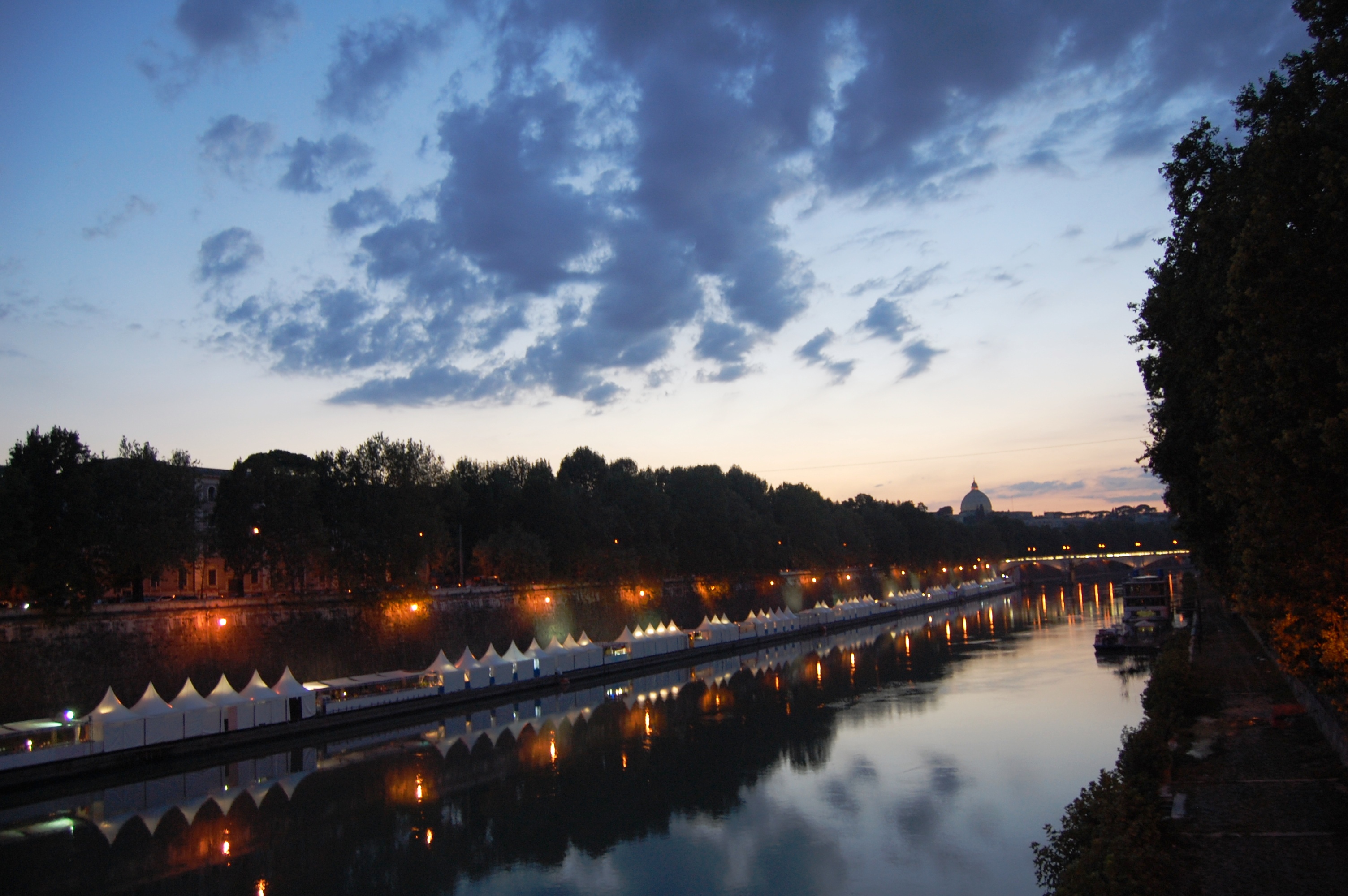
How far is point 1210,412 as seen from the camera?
1884 cm

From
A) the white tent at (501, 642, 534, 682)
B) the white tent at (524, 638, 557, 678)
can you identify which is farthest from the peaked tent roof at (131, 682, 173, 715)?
the white tent at (524, 638, 557, 678)

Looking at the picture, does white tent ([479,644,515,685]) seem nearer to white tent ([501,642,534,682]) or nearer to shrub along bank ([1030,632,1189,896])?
white tent ([501,642,534,682])

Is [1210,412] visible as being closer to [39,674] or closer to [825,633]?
[39,674]

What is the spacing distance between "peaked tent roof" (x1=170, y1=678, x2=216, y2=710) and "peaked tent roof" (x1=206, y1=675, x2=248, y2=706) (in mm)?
307

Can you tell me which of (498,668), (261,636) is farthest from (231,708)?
(498,668)

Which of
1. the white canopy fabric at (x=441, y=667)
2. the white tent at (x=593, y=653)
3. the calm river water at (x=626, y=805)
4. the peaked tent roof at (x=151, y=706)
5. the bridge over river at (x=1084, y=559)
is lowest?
the bridge over river at (x=1084, y=559)

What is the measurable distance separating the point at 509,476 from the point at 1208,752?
6571 cm

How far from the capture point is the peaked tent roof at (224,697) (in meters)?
33.8

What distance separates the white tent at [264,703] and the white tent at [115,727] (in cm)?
424

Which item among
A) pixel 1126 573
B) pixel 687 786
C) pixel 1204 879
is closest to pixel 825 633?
pixel 687 786

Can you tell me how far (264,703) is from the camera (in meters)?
35.1

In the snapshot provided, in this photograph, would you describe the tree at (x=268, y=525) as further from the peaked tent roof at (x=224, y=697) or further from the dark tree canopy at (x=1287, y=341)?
the dark tree canopy at (x=1287, y=341)

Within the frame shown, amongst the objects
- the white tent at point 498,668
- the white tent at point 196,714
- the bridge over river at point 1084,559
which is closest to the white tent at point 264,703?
the white tent at point 196,714

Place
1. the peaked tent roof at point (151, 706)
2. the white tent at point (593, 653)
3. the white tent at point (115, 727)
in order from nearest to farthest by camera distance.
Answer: the white tent at point (115, 727) < the peaked tent roof at point (151, 706) < the white tent at point (593, 653)
